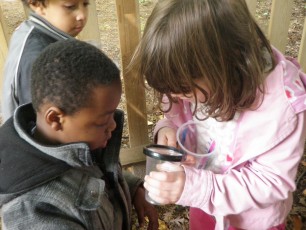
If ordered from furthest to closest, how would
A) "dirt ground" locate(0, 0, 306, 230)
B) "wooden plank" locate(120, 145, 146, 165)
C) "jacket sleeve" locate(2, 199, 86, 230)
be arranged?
"wooden plank" locate(120, 145, 146, 165) < "dirt ground" locate(0, 0, 306, 230) < "jacket sleeve" locate(2, 199, 86, 230)

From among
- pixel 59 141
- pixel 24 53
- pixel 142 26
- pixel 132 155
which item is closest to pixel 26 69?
pixel 24 53

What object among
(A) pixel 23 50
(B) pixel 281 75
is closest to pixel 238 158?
(B) pixel 281 75

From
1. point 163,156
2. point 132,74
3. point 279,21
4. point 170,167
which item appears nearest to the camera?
point 163,156

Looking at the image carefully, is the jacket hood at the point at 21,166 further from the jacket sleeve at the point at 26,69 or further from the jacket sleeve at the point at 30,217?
the jacket sleeve at the point at 26,69

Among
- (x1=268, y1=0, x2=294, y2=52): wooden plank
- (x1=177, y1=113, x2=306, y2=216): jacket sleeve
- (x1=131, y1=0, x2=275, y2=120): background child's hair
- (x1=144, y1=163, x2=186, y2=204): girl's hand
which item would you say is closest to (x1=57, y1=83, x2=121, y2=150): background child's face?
(x1=131, y1=0, x2=275, y2=120): background child's hair

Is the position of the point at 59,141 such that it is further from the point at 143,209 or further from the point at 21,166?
the point at 143,209

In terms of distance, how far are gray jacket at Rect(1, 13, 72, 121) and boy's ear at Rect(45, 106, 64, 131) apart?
1.34 ft

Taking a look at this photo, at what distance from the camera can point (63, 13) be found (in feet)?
4.84

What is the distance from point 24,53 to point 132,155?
138 centimetres

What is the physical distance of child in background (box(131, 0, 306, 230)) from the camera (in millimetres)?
976

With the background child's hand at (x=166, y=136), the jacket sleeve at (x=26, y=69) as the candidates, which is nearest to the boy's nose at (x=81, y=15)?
the jacket sleeve at (x=26, y=69)

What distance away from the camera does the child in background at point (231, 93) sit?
3.20 ft

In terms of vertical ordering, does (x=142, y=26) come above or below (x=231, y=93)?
below

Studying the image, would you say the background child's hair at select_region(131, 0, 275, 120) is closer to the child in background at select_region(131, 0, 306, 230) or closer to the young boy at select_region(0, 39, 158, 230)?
the child in background at select_region(131, 0, 306, 230)
